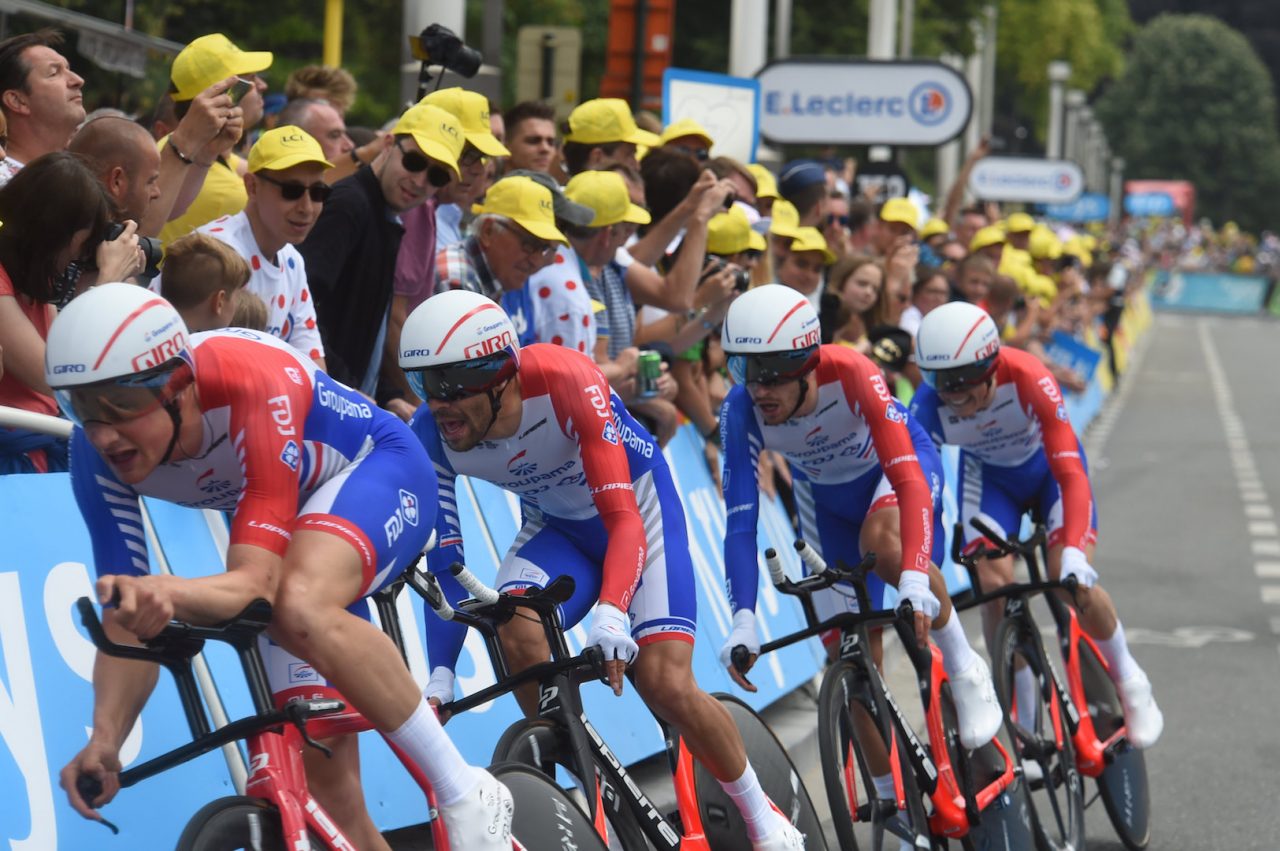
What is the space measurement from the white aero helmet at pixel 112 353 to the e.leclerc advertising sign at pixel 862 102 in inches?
506

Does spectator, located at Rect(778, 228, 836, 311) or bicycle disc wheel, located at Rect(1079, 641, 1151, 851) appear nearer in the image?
bicycle disc wheel, located at Rect(1079, 641, 1151, 851)

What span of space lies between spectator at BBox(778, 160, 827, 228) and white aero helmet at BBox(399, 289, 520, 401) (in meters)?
6.92

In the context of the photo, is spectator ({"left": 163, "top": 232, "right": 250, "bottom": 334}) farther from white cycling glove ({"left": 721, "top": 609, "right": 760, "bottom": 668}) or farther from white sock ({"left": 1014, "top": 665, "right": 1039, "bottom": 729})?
white sock ({"left": 1014, "top": 665, "right": 1039, "bottom": 729})

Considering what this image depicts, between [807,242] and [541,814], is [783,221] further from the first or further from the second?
[541,814]

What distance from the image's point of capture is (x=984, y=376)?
7215 mm

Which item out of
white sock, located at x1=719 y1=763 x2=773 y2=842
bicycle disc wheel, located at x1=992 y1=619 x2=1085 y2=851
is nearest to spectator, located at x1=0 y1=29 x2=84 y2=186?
white sock, located at x1=719 y1=763 x2=773 y2=842

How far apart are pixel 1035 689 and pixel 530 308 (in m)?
2.41

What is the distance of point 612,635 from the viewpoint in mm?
4711

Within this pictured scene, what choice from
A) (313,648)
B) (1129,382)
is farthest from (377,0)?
(313,648)

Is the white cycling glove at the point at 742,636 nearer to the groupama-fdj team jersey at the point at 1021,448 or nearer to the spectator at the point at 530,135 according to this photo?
the groupama-fdj team jersey at the point at 1021,448

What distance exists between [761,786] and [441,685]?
1322 millimetres

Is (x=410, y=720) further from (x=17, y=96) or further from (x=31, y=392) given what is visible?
(x=17, y=96)

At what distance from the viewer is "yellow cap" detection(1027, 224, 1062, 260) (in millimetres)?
21578

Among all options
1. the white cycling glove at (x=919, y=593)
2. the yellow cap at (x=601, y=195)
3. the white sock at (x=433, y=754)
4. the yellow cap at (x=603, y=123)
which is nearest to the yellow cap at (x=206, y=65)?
the yellow cap at (x=601, y=195)
